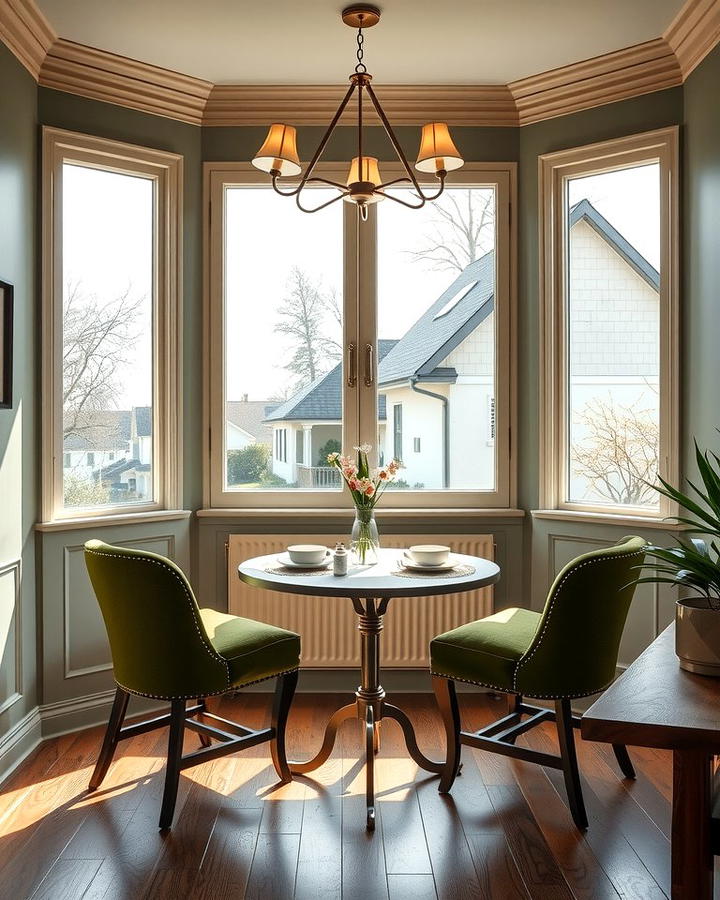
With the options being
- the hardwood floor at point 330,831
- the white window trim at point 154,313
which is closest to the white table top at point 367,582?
the hardwood floor at point 330,831

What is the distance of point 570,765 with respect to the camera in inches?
109

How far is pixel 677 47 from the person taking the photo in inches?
136

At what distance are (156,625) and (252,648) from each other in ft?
1.20

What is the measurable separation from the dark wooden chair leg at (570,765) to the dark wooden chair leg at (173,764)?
1229mm

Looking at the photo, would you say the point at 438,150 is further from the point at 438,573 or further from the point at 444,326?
the point at 438,573

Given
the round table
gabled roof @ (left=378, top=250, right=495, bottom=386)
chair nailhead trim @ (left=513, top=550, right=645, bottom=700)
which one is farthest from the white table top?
gabled roof @ (left=378, top=250, right=495, bottom=386)

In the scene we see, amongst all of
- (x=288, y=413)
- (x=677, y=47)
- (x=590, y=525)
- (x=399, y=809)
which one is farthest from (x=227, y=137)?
(x=399, y=809)

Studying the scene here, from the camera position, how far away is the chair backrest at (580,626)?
2674 mm

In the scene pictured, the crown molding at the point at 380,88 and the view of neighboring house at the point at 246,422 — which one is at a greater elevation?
the crown molding at the point at 380,88

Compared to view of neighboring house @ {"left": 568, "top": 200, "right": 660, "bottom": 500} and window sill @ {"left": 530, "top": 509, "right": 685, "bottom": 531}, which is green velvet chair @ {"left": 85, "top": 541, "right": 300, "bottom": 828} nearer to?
window sill @ {"left": 530, "top": 509, "right": 685, "bottom": 531}

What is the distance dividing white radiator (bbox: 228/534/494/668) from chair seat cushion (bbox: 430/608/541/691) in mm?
838

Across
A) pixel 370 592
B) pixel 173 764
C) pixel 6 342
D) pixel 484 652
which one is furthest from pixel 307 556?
pixel 6 342

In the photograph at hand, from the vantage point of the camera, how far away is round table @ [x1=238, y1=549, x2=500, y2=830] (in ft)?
9.11

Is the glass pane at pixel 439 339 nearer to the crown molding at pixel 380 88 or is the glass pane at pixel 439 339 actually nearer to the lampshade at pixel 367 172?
the crown molding at pixel 380 88
